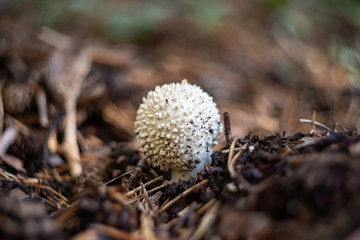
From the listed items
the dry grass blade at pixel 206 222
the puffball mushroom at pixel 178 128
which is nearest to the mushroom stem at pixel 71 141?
the puffball mushroom at pixel 178 128

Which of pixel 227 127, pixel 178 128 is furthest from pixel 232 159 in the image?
pixel 178 128

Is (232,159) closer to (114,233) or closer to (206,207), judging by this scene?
(206,207)

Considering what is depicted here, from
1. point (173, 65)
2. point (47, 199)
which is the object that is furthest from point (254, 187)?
point (173, 65)

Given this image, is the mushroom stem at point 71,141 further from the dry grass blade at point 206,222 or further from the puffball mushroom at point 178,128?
the dry grass blade at point 206,222

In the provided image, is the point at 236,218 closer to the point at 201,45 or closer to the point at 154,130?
the point at 154,130

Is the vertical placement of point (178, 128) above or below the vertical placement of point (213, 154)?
above

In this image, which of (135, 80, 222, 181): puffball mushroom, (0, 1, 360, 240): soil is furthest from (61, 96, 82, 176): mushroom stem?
(135, 80, 222, 181): puffball mushroom
